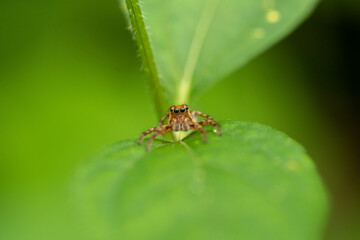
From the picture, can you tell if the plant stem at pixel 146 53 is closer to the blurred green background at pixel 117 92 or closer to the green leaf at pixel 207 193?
the green leaf at pixel 207 193

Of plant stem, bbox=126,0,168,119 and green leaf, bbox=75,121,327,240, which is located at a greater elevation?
plant stem, bbox=126,0,168,119

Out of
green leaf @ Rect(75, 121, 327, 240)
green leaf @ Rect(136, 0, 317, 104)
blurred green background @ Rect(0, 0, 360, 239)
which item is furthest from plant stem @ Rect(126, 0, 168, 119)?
blurred green background @ Rect(0, 0, 360, 239)

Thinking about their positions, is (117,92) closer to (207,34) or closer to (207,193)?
(207,34)

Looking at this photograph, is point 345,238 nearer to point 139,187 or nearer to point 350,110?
point 350,110

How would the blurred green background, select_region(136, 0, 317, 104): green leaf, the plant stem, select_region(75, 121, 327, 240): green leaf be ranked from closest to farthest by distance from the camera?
select_region(75, 121, 327, 240): green leaf < the plant stem < select_region(136, 0, 317, 104): green leaf < the blurred green background

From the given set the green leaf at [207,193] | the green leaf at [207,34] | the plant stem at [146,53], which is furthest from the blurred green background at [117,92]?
the green leaf at [207,193]

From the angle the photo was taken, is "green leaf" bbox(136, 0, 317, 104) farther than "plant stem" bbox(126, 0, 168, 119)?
Yes

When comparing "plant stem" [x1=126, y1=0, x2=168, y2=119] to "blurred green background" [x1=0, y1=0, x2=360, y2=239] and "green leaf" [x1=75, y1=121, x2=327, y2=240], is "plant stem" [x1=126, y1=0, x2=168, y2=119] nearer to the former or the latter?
"green leaf" [x1=75, y1=121, x2=327, y2=240]
